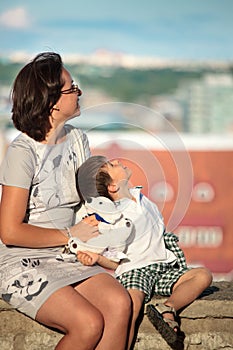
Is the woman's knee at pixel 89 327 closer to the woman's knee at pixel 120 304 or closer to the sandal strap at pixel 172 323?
the woman's knee at pixel 120 304

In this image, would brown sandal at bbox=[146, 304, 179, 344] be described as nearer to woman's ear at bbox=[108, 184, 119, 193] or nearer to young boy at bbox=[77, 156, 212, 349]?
young boy at bbox=[77, 156, 212, 349]

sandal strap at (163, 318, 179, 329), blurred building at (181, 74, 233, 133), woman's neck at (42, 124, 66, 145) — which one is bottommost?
sandal strap at (163, 318, 179, 329)

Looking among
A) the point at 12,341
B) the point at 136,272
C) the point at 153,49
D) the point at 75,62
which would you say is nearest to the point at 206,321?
the point at 136,272

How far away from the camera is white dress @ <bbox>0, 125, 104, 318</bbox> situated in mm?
2176

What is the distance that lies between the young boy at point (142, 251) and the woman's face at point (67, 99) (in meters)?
0.15

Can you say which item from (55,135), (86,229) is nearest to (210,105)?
(55,135)

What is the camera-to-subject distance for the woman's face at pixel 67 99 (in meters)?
2.34

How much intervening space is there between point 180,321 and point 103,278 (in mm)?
295

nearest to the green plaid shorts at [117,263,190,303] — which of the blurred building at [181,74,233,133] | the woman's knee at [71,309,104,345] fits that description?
the woman's knee at [71,309,104,345]

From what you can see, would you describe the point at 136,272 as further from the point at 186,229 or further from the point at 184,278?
the point at 186,229

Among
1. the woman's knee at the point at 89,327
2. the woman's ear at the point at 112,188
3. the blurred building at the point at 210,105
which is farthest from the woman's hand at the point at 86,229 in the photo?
the blurred building at the point at 210,105

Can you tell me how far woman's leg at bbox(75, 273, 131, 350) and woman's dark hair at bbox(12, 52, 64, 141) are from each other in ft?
1.51

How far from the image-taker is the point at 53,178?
232 centimetres

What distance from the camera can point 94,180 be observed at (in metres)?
2.34
